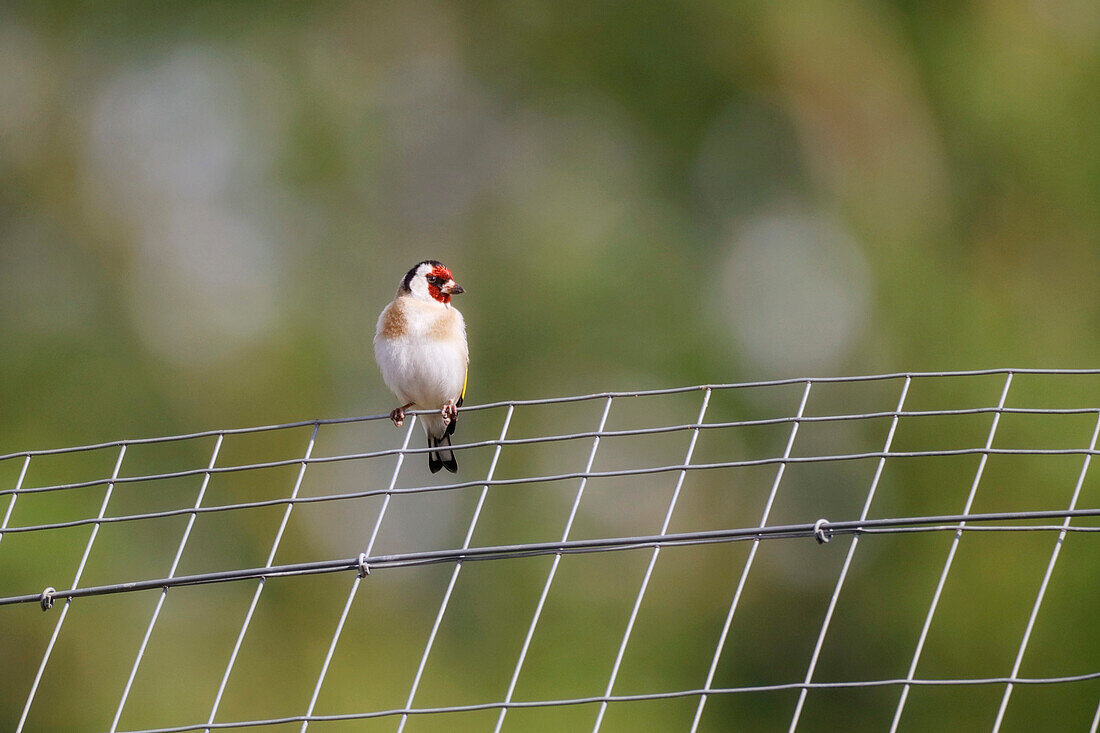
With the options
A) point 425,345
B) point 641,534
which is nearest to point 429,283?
point 425,345

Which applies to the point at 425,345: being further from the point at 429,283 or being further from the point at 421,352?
the point at 429,283

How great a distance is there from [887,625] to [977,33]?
16.0 feet

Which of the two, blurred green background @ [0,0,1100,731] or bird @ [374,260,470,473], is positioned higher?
bird @ [374,260,470,473]

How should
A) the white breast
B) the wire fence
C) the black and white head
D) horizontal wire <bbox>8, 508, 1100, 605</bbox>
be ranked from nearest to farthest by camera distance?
horizontal wire <bbox>8, 508, 1100, 605</bbox> → the white breast → the black and white head → the wire fence

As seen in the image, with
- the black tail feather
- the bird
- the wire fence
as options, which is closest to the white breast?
the bird

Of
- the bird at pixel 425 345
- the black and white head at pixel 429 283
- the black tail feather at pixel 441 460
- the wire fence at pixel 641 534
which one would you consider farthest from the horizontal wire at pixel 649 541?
the wire fence at pixel 641 534

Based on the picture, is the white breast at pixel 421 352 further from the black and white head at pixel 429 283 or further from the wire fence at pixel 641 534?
the wire fence at pixel 641 534

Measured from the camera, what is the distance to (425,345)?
232 inches

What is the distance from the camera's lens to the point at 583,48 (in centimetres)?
1308

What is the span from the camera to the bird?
590cm

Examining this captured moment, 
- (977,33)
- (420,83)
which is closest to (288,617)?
(420,83)

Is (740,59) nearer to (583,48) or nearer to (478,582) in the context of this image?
(583,48)

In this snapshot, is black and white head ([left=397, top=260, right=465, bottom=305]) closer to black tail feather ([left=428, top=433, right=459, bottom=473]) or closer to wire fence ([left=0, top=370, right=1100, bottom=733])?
black tail feather ([left=428, top=433, right=459, bottom=473])

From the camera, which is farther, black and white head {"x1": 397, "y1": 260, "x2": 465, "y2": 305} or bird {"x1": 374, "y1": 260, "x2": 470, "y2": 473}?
black and white head {"x1": 397, "y1": 260, "x2": 465, "y2": 305}
